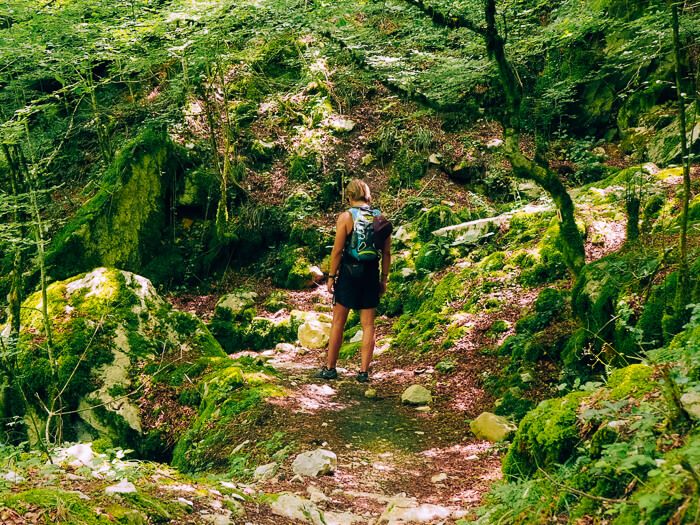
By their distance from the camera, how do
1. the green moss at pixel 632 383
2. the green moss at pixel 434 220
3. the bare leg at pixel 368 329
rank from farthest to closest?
the green moss at pixel 434 220 < the bare leg at pixel 368 329 < the green moss at pixel 632 383

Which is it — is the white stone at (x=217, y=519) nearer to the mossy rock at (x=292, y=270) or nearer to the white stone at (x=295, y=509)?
the white stone at (x=295, y=509)

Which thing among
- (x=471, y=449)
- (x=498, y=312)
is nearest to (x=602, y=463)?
(x=471, y=449)

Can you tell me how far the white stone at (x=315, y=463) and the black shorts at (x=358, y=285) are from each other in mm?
1939

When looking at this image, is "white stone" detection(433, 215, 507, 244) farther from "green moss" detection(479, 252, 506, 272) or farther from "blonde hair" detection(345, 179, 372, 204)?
"blonde hair" detection(345, 179, 372, 204)

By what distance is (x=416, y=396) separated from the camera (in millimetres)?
5188

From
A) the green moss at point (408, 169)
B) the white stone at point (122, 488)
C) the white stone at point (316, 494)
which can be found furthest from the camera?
the green moss at point (408, 169)

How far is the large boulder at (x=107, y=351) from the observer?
5320 millimetres

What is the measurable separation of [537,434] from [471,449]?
62.2 inches

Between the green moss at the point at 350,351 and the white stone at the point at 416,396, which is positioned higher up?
the white stone at the point at 416,396

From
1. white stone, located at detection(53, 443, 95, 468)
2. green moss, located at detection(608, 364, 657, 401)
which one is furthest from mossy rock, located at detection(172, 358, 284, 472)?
green moss, located at detection(608, 364, 657, 401)

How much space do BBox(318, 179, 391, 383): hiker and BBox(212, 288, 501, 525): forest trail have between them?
2.02 feet

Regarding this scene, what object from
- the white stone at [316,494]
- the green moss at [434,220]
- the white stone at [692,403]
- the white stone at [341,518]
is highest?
the green moss at [434,220]

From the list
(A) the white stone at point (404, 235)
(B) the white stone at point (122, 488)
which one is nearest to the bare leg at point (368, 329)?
(B) the white stone at point (122, 488)

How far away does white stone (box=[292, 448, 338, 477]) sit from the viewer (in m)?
3.57
